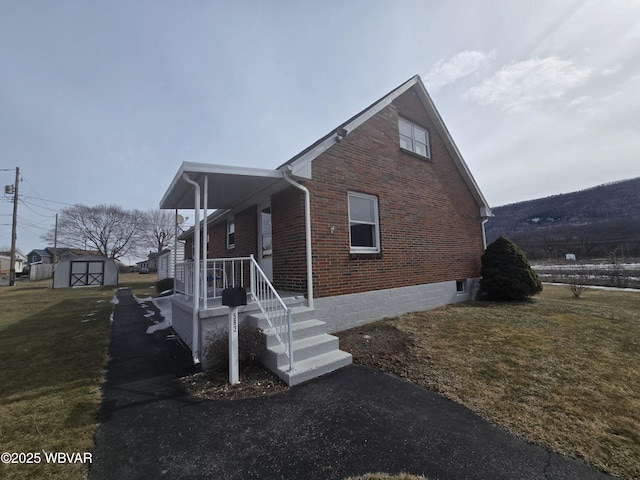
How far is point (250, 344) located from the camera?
4.21 meters

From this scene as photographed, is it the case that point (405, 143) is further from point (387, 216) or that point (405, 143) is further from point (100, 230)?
point (100, 230)

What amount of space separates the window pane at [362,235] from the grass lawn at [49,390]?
17.9 feet

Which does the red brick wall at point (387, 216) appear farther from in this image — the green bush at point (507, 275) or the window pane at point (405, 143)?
the green bush at point (507, 275)

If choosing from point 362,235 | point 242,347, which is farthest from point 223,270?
point 362,235

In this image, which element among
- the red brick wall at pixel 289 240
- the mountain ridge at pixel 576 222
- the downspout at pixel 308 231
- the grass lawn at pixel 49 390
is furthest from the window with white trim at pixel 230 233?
the mountain ridge at pixel 576 222

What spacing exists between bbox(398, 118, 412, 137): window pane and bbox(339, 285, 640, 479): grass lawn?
5.72m

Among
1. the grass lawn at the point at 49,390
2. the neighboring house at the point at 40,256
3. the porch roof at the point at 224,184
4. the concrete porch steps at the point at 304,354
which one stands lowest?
the grass lawn at the point at 49,390

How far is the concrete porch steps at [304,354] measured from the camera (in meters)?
3.85

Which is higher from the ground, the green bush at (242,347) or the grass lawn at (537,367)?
the green bush at (242,347)

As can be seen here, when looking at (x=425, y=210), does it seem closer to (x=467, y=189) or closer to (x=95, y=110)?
(x=467, y=189)

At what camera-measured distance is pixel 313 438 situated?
2.60 meters

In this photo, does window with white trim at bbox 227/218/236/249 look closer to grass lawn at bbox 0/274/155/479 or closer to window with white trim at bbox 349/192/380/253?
grass lawn at bbox 0/274/155/479

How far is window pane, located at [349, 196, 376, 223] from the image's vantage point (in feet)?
22.5

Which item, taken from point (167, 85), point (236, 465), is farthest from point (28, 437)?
point (167, 85)
